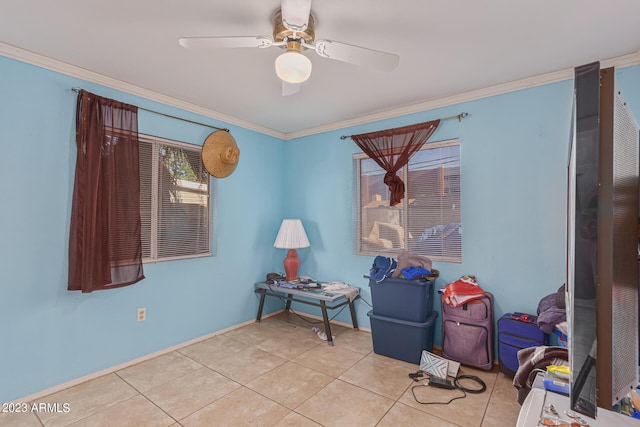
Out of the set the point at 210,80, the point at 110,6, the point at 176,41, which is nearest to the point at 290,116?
the point at 210,80

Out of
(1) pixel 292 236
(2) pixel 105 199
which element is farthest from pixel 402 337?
(2) pixel 105 199

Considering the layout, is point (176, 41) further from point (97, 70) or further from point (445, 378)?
point (445, 378)

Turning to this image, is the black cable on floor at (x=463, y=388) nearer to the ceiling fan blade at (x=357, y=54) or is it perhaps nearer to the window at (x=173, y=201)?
the ceiling fan blade at (x=357, y=54)

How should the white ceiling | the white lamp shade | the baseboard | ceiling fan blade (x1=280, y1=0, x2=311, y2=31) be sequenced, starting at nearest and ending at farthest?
ceiling fan blade (x1=280, y1=0, x2=311, y2=31) → the white ceiling → the baseboard → the white lamp shade

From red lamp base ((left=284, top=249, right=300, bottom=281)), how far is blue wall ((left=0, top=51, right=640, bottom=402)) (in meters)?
0.43

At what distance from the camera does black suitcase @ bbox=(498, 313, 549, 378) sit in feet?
7.69

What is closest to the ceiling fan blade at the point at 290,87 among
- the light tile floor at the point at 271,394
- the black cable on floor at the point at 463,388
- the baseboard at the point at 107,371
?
the light tile floor at the point at 271,394

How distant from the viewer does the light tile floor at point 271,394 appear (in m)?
2.00

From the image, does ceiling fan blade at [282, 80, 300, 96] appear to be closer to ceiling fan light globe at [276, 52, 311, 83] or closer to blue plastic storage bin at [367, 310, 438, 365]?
ceiling fan light globe at [276, 52, 311, 83]

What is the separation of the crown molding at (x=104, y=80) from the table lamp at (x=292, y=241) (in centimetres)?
139

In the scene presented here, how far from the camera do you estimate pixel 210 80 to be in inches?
107

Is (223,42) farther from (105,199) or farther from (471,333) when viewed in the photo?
(471,333)

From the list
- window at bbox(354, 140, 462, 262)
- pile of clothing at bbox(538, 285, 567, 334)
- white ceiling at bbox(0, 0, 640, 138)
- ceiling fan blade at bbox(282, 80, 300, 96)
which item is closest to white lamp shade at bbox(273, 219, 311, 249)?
window at bbox(354, 140, 462, 262)

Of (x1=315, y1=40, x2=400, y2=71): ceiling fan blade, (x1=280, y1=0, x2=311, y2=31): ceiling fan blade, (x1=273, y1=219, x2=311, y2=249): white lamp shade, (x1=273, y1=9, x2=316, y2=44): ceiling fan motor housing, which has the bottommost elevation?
(x1=273, y1=219, x2=311, y2=249): white lamp shade
